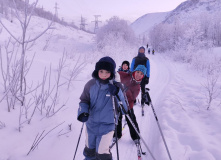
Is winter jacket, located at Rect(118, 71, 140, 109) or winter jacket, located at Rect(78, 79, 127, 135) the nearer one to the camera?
winter jacket, located at Rect(78, 79, 127, 135)

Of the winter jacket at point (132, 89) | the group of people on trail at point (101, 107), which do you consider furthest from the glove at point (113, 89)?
the winter jacket at point (132, 89)

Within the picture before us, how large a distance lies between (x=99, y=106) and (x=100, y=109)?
0.15 feet

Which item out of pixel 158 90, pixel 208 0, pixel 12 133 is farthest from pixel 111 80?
pixel 208 0

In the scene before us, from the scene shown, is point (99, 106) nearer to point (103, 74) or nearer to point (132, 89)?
point (103, 74)

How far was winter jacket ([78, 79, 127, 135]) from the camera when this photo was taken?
2.07 meters

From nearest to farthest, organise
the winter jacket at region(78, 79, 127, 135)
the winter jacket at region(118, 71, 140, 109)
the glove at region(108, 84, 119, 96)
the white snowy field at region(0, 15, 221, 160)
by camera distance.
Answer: the glove at region(108, 84, 119, 96), the winter jacket at region(78, 79, 127, 135), the white snowy field at region(0, 15, 221, 160), the winter jacket at region(118, 71, 140, 109)

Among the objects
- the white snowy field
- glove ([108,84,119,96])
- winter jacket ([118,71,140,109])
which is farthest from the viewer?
winter jacket ([118,71,140,109])

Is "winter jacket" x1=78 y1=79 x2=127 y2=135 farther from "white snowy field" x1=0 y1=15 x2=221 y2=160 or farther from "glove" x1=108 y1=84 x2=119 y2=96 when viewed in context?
"white snowy field" x1=0 y1=15 x2=221 y2=160

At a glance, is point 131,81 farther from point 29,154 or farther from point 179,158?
Result: point 29,154

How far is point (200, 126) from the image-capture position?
3932mm

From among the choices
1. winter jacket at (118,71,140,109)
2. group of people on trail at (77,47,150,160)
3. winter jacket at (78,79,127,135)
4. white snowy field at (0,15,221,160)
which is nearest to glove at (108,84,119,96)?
group of people on trail at (77,47,150,160)

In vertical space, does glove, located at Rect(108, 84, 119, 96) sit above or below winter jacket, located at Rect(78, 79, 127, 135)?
above

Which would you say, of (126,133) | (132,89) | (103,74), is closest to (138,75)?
(132,89)

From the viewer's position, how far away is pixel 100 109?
2102 mm
